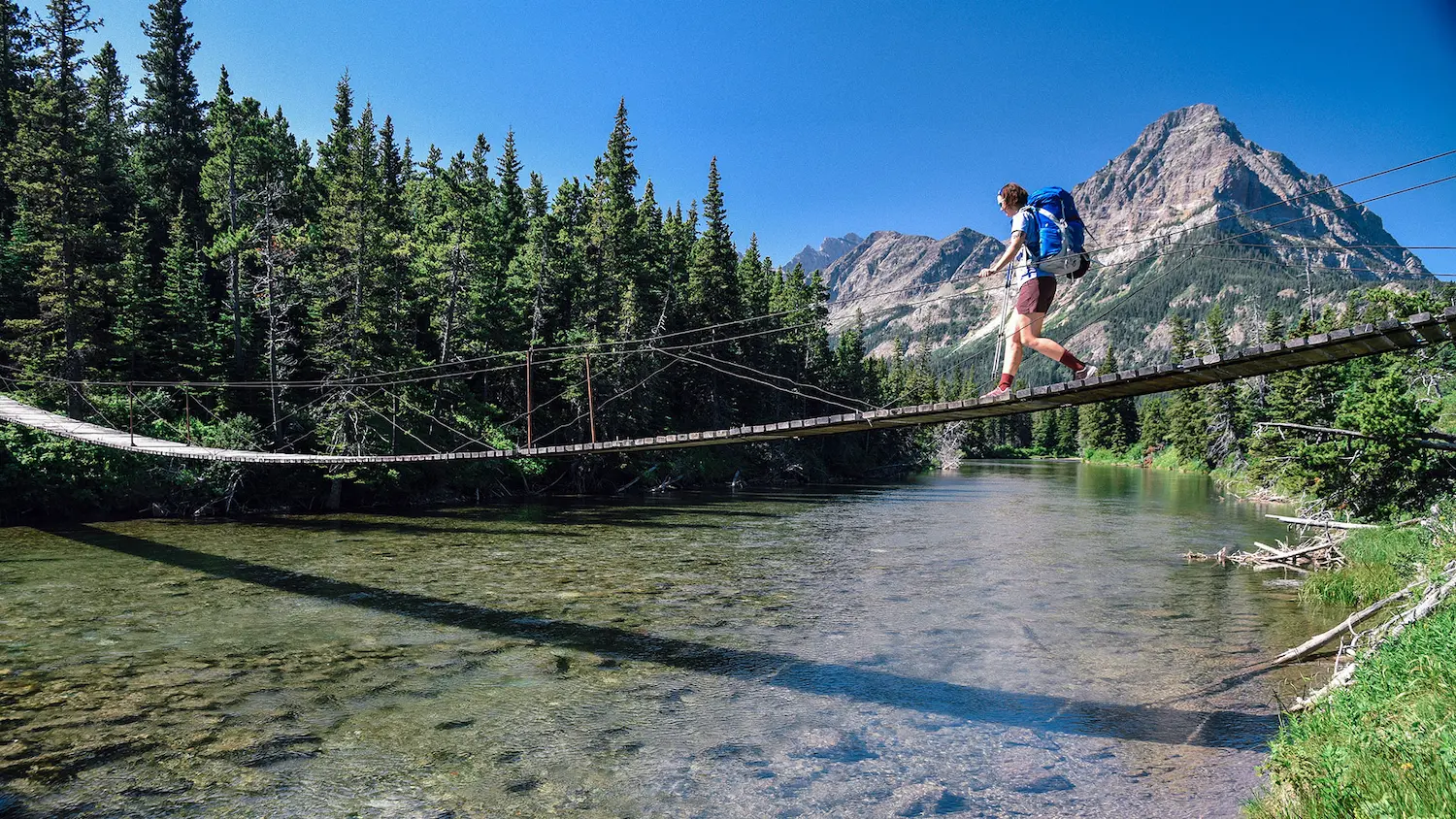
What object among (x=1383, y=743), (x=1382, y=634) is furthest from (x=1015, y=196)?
(x=1382, y=634)

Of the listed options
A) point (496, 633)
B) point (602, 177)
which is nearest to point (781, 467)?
point (602, 177)

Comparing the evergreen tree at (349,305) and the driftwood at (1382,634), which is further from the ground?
the evergreen tree at (349,305)

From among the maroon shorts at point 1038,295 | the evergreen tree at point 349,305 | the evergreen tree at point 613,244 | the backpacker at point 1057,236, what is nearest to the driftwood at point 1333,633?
the maroon shorts at point 1038,295

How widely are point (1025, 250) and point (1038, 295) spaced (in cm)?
41

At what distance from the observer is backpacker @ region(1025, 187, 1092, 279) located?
19.6ft

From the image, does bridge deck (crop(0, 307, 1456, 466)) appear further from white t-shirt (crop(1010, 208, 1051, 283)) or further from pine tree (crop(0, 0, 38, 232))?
pine tree (crop(0, 0, 38, 232))

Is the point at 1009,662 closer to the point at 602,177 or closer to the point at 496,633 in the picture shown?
the point at 496,633

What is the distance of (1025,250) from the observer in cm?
630

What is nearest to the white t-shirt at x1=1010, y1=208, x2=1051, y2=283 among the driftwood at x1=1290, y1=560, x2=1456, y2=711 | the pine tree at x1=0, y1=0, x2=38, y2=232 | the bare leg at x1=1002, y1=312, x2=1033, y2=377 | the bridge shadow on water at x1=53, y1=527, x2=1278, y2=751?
the bare leg at x1=1002, y1=312, x2=1033, y2=377

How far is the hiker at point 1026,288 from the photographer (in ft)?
20.4

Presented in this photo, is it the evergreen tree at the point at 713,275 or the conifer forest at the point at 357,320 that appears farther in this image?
the evergreen tree at the point at 713,275

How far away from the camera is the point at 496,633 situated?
11.2 meters

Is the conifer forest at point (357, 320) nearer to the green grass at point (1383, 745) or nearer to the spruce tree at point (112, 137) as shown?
the spruce tree at point (112, 137)

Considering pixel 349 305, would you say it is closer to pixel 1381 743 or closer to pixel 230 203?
pixel 230 203
